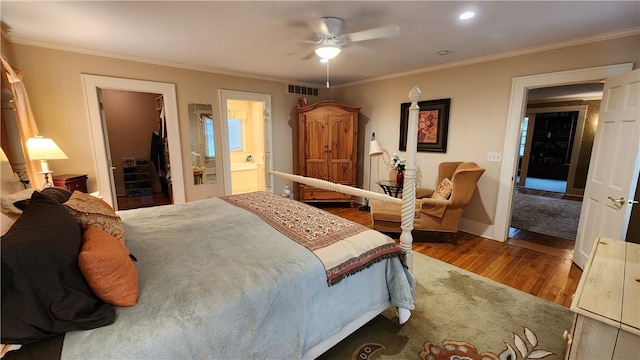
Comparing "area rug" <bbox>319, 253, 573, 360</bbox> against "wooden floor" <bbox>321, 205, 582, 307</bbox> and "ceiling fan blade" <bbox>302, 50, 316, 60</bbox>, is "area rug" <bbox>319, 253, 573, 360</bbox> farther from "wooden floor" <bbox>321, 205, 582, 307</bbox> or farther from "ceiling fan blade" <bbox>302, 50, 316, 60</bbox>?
"ceiling fan blade" <bbox>302, 50, 316, 60</bbox>

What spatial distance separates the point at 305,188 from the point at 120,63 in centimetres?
323

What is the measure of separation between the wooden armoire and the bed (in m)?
2.71

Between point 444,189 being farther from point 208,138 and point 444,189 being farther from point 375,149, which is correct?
point 208,138

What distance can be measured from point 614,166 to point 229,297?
3.38 m

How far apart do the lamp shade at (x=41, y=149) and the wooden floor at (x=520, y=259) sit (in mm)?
3908

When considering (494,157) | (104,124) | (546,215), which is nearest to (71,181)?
(104,124)

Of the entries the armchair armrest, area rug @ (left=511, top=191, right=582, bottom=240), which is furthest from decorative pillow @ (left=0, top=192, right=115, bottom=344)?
area rug @ (left=511, top=191, right=582, bottom=240)

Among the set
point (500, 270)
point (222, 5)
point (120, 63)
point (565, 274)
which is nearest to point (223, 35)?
point (222, 5)

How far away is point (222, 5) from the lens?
1.97 m

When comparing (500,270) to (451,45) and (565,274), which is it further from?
(451,45)

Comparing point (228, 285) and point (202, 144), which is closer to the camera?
point (228, 285)

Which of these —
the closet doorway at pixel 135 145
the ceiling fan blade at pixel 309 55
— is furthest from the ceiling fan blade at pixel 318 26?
the closet doorway at pixel 135 145

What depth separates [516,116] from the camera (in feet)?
10.5

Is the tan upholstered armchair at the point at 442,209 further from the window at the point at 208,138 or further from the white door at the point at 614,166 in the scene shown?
the window at the point at 208,138
